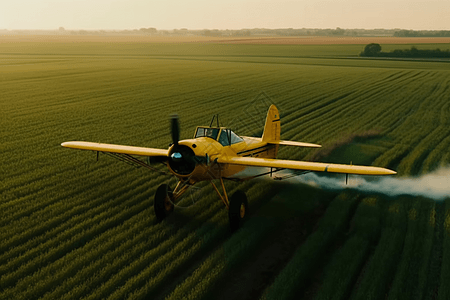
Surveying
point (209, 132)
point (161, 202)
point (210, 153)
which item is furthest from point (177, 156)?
point (161, 202)

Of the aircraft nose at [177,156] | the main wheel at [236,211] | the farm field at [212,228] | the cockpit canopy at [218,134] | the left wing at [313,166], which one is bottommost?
the farm field at [212,228]

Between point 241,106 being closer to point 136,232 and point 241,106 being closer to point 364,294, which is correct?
point 136,232

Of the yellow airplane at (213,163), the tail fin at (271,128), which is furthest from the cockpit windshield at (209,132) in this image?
the tail fin at (271,128)

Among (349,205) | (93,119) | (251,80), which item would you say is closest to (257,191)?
(349,205)

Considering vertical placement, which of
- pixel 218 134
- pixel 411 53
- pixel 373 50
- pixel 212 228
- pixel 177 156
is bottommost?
pixel 212 228

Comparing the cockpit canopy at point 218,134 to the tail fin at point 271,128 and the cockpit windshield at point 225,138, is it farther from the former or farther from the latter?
the tail fin at point 271,128

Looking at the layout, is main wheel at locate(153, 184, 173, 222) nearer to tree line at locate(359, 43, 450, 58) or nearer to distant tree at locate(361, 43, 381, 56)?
tree line at locate(359, 43, 450, 58)

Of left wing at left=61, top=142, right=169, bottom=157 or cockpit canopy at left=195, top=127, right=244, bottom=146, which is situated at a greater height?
cockpit canopy at left=195, top=127, right=244, bottom=146

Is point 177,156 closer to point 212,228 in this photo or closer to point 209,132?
point 209,132

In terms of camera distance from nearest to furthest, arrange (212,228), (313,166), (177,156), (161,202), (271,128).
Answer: (177,156), (313,166), (212,228), (161,202), (271,128)

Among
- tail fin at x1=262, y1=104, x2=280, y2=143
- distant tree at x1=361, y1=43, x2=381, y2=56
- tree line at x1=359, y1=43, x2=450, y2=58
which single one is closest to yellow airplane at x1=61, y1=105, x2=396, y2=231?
tail fin at x1=262, y1=104, x2=280, y2=143

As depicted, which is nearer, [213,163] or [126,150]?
[213,163]

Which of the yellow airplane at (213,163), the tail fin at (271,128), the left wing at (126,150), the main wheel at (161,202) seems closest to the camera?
the yellow airplane at (213,163)
